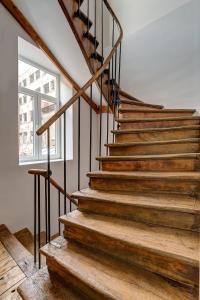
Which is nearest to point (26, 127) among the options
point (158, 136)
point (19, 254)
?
point (19, 254)

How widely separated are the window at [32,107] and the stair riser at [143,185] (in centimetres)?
145

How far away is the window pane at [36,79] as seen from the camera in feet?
8.85

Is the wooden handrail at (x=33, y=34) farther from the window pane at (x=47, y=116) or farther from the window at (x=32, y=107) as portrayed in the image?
the window pane at (x=47, y=116)

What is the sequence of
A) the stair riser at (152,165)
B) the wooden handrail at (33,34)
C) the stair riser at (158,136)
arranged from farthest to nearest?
1. the wooden handrail at (33,34)
2. the stair riser at (158,136)
3. the stair riser at (152,165)

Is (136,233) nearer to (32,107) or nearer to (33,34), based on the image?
(32,107)

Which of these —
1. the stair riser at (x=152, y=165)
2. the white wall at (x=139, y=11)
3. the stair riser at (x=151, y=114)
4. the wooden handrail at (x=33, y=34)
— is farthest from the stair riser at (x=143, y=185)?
the white wall at (x=139, y=11)

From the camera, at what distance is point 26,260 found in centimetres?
159

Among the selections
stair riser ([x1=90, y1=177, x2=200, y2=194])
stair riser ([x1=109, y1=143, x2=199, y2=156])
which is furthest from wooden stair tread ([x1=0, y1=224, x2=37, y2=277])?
stair riser ([x1=109, y1=143, x2=199, y2=156])

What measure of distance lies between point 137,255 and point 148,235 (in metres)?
0.14

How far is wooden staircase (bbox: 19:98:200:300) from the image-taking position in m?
0.95

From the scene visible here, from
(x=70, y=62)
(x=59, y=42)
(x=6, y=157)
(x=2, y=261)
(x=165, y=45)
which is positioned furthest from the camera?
(x=165, y=45)

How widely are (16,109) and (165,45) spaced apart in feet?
8.57

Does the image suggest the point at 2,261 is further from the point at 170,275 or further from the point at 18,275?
the point at 170,275

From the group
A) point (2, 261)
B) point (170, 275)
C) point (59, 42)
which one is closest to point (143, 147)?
point (170, 275)
